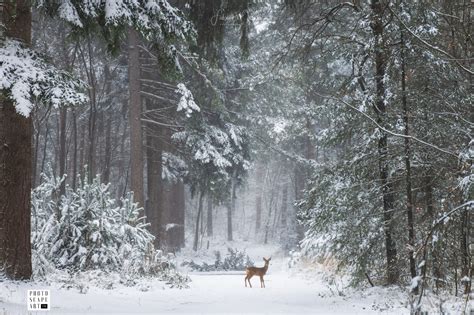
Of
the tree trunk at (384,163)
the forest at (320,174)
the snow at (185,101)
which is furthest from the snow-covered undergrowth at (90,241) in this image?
the tree trunk at (384,163)

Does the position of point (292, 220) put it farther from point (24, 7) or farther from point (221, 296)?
point (24, 7)

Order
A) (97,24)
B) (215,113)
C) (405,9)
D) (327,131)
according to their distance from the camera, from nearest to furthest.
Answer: (97,24) → (405,9) → (327,131) → (215,113)

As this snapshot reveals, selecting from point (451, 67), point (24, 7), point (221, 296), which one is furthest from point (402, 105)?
point (24, 7)

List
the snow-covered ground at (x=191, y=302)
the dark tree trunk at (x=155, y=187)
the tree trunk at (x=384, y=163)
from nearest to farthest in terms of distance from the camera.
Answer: the snow-covered ground at (x=191, y=302)
the tree trunk at (x=384, y=163)
the dark tree trunk at (x=155, y=187)

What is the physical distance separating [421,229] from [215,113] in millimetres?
13633

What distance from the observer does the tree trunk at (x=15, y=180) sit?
25.4 ft

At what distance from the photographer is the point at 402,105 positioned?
834cm

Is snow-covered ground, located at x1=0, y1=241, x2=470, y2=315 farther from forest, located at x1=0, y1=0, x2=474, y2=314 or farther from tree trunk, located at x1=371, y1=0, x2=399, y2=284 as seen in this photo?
tree trunk, located at x1=371, y1=0, x2=399, y2=284

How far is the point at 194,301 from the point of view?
Result: 29.8 ft

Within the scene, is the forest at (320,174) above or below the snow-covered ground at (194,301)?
above

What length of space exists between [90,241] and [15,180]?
12.0 ft

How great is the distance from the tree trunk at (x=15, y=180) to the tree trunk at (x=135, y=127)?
332 inches
